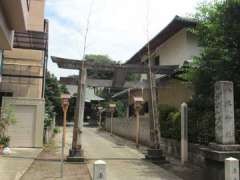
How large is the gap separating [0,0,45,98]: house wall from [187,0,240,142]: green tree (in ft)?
34.5

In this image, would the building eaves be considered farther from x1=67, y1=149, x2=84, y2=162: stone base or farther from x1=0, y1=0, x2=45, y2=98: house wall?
x1=67, y1=149, x2=84, y2=162: stone base

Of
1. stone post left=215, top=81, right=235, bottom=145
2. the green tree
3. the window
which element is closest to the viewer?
stone post left=215, top=81, right=235, bottom=145

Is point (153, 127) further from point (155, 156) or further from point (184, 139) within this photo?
point (184, 139)

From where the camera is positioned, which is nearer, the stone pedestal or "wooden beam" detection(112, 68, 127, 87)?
the stone pedestal

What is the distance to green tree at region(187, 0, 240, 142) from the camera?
41.5 ft

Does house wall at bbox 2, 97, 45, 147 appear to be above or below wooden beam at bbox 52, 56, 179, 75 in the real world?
below

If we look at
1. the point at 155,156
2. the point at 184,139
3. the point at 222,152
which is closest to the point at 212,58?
the point at 184,139

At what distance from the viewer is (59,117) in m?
57.0

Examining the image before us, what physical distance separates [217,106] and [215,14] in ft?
15.3

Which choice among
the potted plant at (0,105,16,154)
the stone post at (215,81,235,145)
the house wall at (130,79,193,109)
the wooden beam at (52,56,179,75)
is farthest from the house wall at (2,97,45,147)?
the stone post at (215,81,235,145)

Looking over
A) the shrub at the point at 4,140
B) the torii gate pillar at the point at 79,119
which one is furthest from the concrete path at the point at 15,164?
the torii gate pillar at the point at 79,119

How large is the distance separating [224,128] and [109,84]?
31.2ft

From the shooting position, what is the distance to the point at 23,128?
21.4 meters

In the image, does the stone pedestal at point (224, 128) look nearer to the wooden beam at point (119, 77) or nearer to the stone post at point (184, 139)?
the stone post at point (184, 139)
